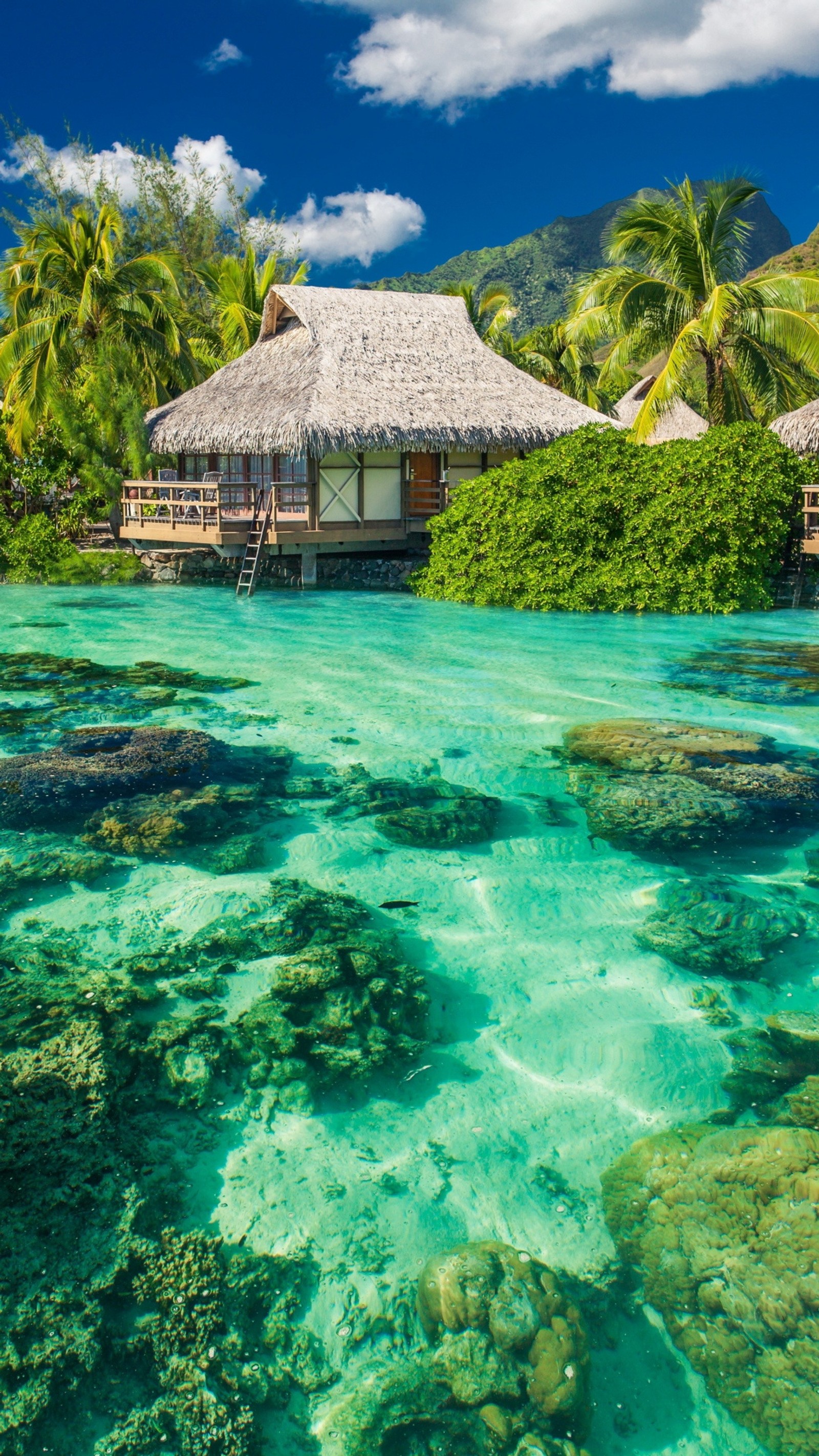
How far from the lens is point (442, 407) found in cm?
1859

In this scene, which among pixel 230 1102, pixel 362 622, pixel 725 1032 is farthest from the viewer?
pixel 362 622

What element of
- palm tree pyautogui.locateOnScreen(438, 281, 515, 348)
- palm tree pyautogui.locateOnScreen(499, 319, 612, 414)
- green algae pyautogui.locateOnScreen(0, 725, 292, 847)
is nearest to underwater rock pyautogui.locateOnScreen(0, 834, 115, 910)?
green algae pyautogui.locateOnScreen(0, 725, 292, 847)

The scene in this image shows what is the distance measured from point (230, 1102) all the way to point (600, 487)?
1375cm

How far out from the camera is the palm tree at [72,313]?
1939 cm

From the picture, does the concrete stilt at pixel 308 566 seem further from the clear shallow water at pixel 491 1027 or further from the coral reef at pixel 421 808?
the coral reef at pixel 421 808

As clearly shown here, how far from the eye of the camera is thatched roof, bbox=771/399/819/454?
59.2 ft

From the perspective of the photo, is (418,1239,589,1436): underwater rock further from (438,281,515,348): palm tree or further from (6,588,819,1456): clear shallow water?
(438,281,515,348): palm tree

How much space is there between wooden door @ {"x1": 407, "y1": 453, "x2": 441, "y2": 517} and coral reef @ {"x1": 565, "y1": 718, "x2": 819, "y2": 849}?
11791 mm

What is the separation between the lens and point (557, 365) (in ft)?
97.5

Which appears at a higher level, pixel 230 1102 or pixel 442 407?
pixel 442 407

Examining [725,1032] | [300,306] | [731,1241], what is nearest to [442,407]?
[300,306]

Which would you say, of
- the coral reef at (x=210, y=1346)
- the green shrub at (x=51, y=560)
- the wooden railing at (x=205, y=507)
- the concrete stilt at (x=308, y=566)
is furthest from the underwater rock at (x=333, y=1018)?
the green shrub at (x=51, y=560)

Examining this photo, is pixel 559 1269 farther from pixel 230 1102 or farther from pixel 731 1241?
pixel 230 1102

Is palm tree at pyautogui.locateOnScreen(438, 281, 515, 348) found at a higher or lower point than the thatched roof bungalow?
higher
